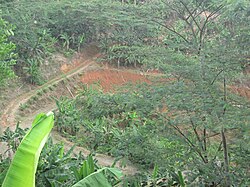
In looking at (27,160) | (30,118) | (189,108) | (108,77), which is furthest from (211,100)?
(108,77)

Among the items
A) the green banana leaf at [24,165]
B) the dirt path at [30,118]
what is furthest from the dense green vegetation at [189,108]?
the green banana leaf at [24,165]

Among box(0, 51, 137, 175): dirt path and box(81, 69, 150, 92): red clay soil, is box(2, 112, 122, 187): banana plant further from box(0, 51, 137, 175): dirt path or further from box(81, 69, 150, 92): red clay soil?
box(81, 69, 150, 92): red clay soil

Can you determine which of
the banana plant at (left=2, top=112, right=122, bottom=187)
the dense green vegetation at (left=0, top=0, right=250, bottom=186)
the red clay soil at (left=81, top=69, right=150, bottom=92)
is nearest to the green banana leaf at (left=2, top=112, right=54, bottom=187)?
the banana plant at (left=2, top=112, right=122, bottom=187)

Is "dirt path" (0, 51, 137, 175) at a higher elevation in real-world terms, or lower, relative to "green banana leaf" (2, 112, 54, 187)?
lower

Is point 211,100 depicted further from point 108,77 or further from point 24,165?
point 108,77

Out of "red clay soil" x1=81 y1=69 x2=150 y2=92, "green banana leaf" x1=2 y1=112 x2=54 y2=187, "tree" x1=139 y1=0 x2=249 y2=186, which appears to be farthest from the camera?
"red clay soil" x1=81 y1=69 x2=150 y2=92

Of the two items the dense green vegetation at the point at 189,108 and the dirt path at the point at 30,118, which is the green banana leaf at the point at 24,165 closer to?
the dense green vegetation at the point at 189,108

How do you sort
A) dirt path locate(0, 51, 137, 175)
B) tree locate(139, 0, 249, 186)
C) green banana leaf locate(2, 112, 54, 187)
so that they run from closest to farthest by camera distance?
green banana leaf locate(2, 112, 54, 187), tree locate(139, 0, 249, 186), dirt path locate(0, 51, 137, 175)

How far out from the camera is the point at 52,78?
1612 cm

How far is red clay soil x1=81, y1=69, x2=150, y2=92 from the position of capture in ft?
56.3

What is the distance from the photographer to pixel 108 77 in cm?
1800

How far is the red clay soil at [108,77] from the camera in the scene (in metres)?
17.2

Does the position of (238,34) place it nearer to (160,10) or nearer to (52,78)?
(160,10)

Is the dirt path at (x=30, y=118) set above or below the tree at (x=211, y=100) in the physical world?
below
